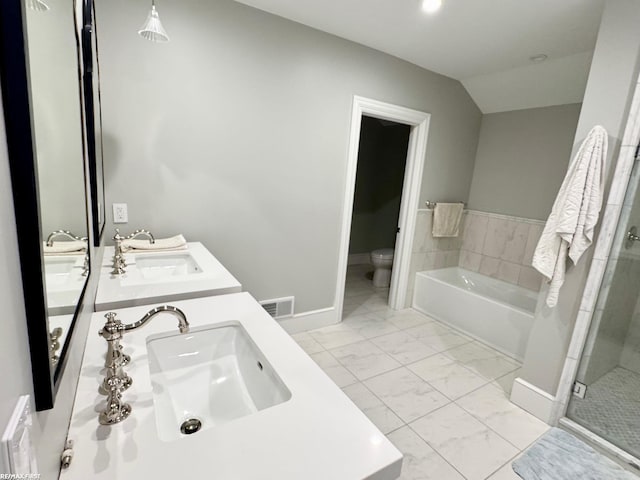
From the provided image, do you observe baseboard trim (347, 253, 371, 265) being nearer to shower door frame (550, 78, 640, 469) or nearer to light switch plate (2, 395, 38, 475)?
shower door frame (550, 78, 640, 469)

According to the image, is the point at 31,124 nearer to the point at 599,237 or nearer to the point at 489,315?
the point at 599,237

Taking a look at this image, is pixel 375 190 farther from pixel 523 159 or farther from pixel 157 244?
pixel 157 244

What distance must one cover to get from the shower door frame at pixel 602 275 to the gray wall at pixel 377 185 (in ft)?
10.1

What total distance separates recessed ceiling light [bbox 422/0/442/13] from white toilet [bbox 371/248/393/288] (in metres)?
2.67

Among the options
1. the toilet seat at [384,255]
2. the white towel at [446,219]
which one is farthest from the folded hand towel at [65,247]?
the toilet seat at [384,255]

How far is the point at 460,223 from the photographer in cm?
369

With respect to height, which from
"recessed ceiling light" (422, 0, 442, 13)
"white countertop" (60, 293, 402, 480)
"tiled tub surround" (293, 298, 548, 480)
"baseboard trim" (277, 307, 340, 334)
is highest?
"recessed ceiling light" (422, 0, 442, 13)

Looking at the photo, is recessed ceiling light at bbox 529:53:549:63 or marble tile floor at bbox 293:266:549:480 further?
recessed ceiling light at bbox 529:53:549:63

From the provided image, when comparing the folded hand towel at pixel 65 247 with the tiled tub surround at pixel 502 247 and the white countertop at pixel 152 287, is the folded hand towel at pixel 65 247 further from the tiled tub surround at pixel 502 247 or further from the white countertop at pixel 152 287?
the tiled tub surround at pixel 502 247

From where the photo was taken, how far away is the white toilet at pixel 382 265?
4102 mm

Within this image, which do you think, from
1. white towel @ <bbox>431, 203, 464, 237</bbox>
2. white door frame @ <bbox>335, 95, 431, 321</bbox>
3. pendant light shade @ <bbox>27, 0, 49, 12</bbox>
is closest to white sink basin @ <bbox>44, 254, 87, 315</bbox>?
pendant light shade @ <bbox>27, 0, 49, 12</bbox>

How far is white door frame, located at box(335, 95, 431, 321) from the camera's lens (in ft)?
8.97

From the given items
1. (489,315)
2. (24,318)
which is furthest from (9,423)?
(489,315)

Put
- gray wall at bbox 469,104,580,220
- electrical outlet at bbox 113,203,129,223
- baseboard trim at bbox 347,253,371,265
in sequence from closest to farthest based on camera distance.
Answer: electrical outlet at bbox 113,203,129,223 < gray wall at bbox 469,104,580,220 < baseboard trim at bbox 347,253,371,265
